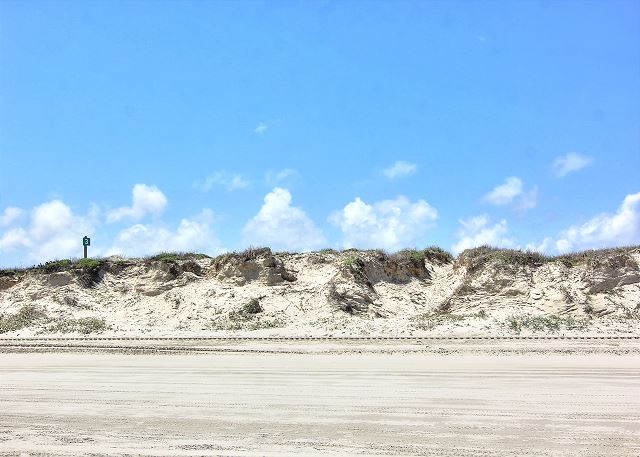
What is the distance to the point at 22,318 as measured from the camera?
69.8ft

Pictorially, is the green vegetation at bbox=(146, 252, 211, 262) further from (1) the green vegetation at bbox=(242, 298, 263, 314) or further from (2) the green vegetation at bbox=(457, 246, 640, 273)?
(2) the green vegetation at bbox=(457, 246, 640, 273)

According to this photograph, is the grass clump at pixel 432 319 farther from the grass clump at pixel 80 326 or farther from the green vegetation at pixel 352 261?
the grass clump at pixel 80 326

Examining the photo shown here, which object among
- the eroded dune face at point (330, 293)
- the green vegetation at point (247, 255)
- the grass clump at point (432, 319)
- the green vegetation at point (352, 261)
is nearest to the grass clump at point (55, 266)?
the eroded dune face at point (330, 293)

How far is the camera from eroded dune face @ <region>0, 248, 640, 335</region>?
18000 millimetres

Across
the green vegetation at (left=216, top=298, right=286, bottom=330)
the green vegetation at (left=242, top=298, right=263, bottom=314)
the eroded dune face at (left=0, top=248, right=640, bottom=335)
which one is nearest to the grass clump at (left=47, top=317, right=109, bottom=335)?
the eroded dune face at (left=0, top=248, right=640, bottom=335)

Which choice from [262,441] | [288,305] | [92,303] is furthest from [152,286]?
[262,441]

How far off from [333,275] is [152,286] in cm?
754

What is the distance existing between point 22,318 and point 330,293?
11.5m

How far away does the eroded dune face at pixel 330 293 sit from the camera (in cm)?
1800

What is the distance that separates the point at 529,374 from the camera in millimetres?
9859

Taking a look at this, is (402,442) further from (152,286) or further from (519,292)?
(152,286)

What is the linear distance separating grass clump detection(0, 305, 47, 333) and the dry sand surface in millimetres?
9529

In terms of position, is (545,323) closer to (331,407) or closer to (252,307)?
(252,307)

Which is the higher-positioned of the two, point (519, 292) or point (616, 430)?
point (519, 292)
